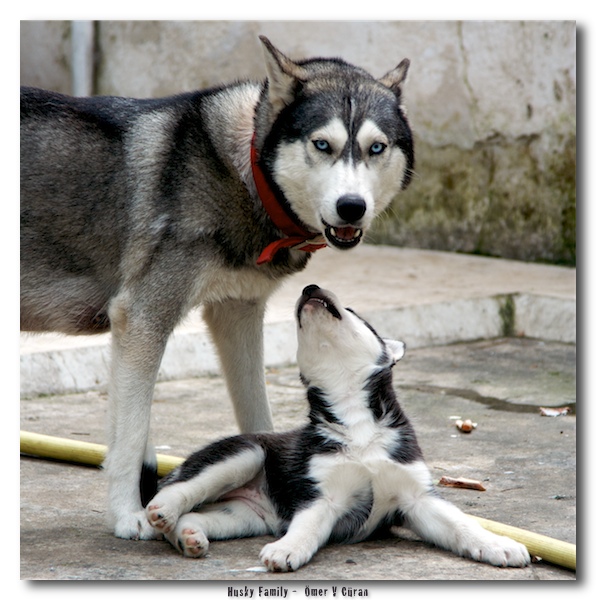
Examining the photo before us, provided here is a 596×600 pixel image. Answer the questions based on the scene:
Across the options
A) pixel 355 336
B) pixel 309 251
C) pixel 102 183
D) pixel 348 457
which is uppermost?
pixel 102 183

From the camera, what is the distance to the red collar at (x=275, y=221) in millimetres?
4008

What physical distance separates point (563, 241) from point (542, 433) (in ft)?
11.2

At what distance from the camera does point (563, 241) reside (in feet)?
27.1

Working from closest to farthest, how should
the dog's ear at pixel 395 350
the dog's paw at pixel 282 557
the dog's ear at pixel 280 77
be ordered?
the dog's paw at pixel 282 557 → the dog's ear at pixel 280 77 → the dog's ear at pixel 395 350

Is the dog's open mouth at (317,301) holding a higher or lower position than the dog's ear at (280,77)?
lower

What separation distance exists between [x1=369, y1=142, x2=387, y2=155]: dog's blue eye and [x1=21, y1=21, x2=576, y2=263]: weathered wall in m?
4.47

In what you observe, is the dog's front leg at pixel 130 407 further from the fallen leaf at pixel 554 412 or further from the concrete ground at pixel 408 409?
the fallen leaf at pixel 554 412

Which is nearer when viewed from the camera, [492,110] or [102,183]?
[102,183]

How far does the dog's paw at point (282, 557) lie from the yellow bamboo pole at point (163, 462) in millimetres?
682

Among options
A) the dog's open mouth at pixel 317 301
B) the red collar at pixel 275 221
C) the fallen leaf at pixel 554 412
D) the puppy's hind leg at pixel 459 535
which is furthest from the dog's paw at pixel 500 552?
the fallen leaf at pixel 554 412

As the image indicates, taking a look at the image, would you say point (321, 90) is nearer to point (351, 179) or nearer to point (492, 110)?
point (351, 179)

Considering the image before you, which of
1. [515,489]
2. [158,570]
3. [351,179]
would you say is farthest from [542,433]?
[158,570]

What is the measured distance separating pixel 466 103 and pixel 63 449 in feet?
16.6

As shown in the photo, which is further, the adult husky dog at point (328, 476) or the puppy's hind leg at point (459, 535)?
the adult husky dog at point (328, 476)
